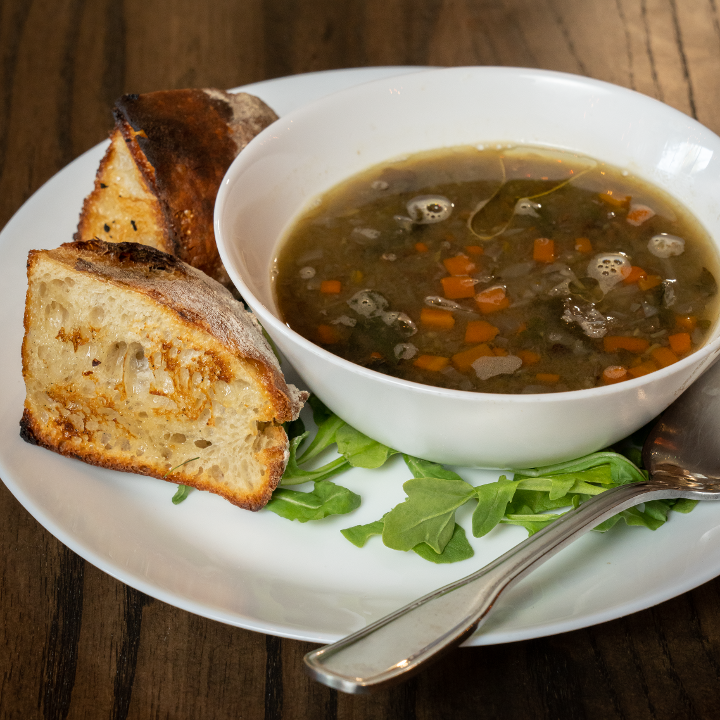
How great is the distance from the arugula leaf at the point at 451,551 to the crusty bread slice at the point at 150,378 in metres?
0.36

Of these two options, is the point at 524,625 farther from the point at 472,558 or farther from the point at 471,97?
the point at 471,97

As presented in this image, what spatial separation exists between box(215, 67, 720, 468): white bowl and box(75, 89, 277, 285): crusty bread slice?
0.17m

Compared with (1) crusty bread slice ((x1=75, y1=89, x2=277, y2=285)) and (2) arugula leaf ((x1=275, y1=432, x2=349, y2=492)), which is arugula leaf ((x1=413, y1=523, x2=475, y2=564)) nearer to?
(2) arugula leaf ((x1=275, y1=432, x2=349, y2=492))

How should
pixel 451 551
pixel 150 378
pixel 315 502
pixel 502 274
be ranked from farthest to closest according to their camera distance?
pixel 502 274 → pixel 150 378 → pixel 315 502 → pixel 451 551

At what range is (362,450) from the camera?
6.40ft

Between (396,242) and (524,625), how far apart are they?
3.74ft

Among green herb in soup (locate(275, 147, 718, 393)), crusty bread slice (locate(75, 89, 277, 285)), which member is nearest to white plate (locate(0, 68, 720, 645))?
green herb in soup (locate(275, 147, 718, 393))

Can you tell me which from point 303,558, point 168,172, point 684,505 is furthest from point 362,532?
point 168,172

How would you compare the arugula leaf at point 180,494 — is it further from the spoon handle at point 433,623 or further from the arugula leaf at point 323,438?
the spoon handle at point 433,623

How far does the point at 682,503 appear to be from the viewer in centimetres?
177

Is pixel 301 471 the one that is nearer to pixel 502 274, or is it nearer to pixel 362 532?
pixel 362 532

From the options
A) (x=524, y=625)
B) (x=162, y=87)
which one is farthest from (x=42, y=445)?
(x=162, y=87)

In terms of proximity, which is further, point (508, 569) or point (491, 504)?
point (491, 504)

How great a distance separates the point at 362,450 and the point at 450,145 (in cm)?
117
